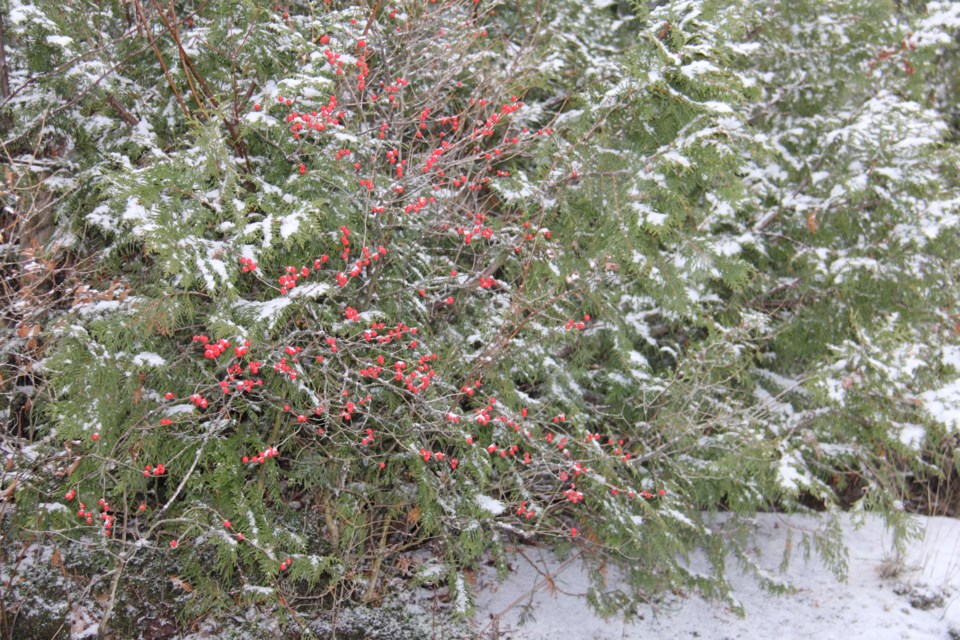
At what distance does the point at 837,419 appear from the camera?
4.81 meters

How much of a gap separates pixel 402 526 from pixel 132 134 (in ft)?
9.26

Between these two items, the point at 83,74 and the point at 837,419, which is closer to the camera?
the point at 83,74

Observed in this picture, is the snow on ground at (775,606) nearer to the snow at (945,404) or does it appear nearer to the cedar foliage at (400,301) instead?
the cedar foliage at (400,301)

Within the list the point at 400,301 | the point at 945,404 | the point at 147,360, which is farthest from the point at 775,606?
the point at 147,360

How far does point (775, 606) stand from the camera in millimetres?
4871

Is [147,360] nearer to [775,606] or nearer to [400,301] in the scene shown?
[400,301]

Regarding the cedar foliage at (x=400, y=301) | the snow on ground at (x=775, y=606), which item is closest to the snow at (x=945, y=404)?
the cedar foliage at (x=400, y=301)

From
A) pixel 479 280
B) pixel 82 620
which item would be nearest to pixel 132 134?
pixel 479 280

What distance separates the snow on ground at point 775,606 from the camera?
446 centimetres

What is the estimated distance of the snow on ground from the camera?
4.46 m

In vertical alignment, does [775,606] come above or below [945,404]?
below

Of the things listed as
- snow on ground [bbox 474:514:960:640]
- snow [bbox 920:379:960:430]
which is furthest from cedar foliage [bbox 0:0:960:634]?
snow on ground [bbox 474:514:960:640]

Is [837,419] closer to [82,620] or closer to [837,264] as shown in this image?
[837,264]

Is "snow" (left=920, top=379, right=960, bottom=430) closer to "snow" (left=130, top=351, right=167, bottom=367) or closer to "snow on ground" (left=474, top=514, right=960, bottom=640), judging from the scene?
"snow on ground" (left=474, top=514, right=960, bottom=640)
